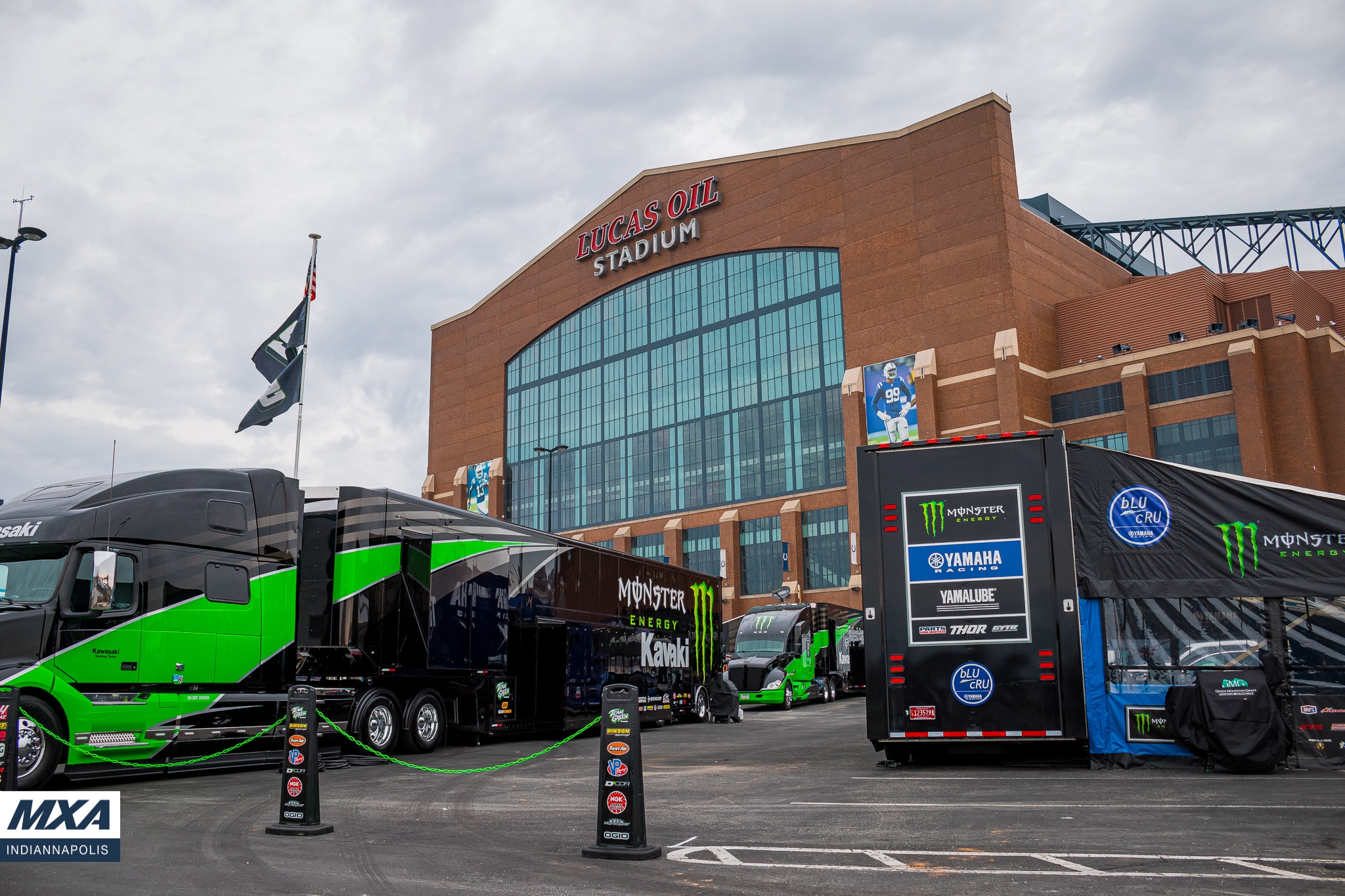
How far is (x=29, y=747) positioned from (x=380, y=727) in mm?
4929

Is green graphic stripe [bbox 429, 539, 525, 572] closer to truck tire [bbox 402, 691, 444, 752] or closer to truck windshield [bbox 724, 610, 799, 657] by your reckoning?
truck tire [bbox 402, 691, 444, 752]

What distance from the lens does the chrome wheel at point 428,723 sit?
52.0 feet

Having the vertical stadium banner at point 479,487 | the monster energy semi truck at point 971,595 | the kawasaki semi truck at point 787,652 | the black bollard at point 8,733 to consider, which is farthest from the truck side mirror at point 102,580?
the vertical stadium banner at point 479,487

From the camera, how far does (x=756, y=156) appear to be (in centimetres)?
6400

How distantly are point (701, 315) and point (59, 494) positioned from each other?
55265 millimetres

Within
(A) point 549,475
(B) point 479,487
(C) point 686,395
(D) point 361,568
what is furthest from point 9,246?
(B) point 479,487

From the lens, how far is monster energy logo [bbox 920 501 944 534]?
12.8 meters

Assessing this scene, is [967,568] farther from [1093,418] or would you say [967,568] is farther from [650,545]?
[650,545]

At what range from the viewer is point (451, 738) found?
19062mm

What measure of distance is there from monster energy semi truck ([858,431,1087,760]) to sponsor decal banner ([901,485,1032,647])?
12 mm

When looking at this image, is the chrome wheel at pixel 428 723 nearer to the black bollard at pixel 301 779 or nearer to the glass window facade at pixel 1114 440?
the black bollard at pixel 301 779

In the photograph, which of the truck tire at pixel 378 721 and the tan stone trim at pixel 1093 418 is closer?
the truck tire at pixel 378 721

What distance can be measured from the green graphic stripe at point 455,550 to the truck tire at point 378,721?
2085 mm

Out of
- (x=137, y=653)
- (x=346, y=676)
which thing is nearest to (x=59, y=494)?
(x=137, y=653)
